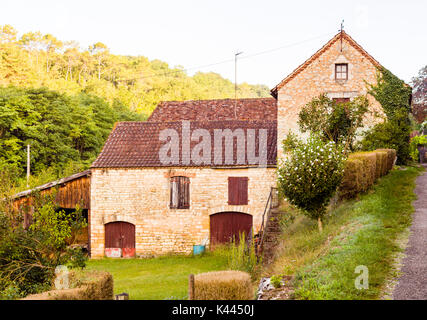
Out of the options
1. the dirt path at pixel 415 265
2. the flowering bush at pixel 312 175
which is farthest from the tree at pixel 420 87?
the flowering bush at pixel 312 175

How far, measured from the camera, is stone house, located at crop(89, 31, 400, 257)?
72.8 ft

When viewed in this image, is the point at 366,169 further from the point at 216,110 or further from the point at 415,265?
the point at 216,110

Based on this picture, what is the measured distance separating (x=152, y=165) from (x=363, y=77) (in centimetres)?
1090

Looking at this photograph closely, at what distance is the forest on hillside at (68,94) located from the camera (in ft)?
121

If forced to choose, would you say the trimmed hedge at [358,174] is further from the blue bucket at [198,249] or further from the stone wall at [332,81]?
the blue bucket at [198,249]

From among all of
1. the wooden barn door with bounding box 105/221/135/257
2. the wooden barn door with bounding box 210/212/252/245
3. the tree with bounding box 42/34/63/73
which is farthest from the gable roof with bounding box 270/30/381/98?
the tree with bounding box 42/34/63/73

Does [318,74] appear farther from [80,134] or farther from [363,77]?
[80,134]

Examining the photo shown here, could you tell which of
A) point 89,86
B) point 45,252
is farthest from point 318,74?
point 89,86

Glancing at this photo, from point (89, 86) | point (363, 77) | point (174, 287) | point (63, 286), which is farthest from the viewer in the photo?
point (89, 86)

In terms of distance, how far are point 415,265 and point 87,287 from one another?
663cm

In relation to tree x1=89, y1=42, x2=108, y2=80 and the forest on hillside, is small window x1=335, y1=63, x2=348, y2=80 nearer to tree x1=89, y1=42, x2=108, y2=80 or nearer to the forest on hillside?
the forest on hillside

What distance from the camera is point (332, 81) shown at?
72.8ft

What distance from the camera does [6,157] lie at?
3550cm

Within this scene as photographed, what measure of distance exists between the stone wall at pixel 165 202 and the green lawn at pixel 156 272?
101 centimetres
